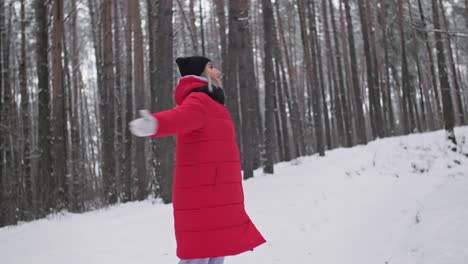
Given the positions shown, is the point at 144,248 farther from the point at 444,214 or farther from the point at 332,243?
the point at 444,214

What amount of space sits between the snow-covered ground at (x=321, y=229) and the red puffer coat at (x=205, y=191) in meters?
1.80

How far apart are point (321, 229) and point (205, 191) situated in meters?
3.10

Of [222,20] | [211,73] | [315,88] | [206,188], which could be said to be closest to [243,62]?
[222,20]

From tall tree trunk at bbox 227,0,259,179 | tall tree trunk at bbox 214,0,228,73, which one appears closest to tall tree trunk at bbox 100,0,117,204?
tall tree trunk at bbox 214,0,228,73

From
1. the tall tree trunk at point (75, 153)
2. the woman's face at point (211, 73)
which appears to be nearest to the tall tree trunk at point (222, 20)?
the tall tree trunk at point (75, 153)

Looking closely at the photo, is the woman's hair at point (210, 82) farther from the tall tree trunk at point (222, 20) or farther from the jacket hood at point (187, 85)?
the tall tree trunk at point (222, 20)

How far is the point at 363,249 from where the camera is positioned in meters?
3.95

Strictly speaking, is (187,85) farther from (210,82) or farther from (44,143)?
(44,143)

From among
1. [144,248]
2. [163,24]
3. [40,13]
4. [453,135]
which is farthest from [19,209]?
[453,135]

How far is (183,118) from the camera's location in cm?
202

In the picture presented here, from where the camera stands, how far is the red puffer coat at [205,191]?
2188 millimetres

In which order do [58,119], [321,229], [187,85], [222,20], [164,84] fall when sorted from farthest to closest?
[222,20] → [58,119] → [164,84] → [321,229] → [187,85]

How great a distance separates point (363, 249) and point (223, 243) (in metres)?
2.34

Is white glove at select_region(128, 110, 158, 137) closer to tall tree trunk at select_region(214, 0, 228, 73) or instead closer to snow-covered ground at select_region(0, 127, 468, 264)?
snow-covered ground at select_region(0, 127, 468, 264)
